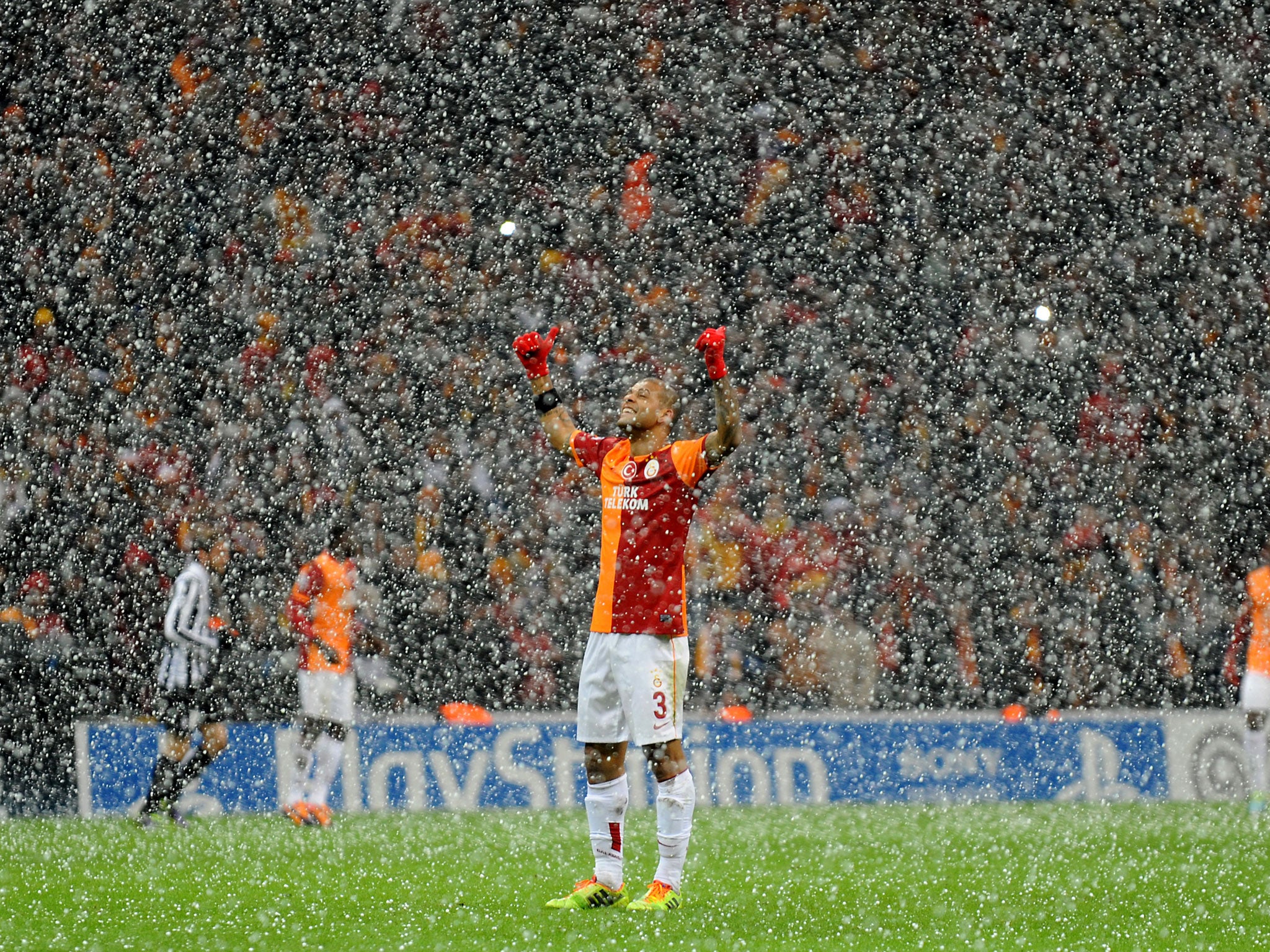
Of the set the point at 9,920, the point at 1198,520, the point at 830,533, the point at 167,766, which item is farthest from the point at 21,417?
the point at 1198,520

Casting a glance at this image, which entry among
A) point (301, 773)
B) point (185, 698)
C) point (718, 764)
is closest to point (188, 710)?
point (185, 698)

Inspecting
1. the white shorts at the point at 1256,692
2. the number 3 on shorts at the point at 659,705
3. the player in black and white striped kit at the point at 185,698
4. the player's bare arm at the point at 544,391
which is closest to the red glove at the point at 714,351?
the player's bare arm at the point at 544,391

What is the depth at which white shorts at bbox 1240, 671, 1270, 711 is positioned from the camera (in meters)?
9.21

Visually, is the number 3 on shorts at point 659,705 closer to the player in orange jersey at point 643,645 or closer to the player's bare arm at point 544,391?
the player in orange jersey at point 643,645

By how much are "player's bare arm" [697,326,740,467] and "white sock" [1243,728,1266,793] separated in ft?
18.4

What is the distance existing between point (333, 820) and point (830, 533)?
5.59 m

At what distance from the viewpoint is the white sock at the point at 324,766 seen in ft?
27.8

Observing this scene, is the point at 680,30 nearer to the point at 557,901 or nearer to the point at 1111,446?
Answer: the point at 1111,446

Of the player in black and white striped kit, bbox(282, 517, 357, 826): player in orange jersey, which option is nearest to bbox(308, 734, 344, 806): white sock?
bbox(282, 517, 357, 826): player in orange jersey

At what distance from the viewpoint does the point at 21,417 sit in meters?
12.6

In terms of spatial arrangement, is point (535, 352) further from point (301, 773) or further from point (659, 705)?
point (301, 773)

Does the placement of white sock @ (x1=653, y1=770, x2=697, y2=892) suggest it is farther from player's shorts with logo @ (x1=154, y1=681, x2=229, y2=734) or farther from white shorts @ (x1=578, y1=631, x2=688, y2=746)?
player's shorts with logo @ (x1=154, y1=681, x2=229, y2=734)

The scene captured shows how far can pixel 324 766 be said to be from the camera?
8555 mm

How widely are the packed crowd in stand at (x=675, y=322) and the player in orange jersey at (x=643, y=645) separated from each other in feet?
21.2
